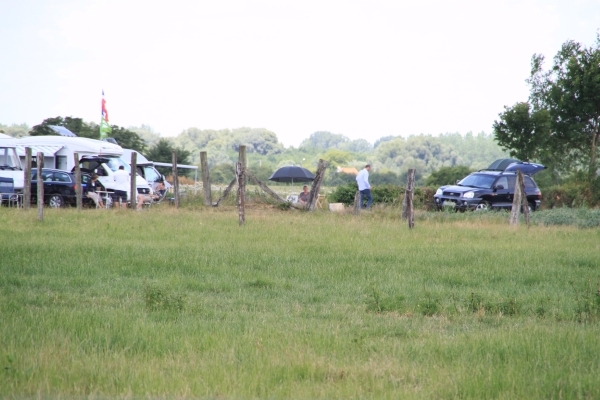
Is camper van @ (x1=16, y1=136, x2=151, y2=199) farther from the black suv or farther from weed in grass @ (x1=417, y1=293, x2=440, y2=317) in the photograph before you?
weed in grass @ (x1=417, y1=293, x2=440, y2=317)

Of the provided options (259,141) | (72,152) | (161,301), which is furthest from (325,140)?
(161,301)

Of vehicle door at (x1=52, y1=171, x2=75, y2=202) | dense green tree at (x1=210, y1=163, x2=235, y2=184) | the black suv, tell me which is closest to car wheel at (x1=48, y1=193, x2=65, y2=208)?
vehicle door at (x1=52, y1=171, x2=75, y2=202)

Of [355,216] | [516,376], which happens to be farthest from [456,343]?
[355,216]

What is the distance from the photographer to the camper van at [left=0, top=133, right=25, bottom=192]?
27.9 meters

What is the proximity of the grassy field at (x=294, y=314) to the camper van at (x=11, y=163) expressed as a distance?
38.5 feet

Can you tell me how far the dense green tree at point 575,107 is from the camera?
3697cm

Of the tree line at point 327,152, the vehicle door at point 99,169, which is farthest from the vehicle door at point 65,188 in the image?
the tree line at point 327,152

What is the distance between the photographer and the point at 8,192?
27.4 metres

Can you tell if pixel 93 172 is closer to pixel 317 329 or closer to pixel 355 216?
pixel 355 216

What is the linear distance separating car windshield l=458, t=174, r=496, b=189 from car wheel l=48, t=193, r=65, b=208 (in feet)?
50.0

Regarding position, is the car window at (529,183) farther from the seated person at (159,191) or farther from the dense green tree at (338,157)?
the dense green tree at (338,157)

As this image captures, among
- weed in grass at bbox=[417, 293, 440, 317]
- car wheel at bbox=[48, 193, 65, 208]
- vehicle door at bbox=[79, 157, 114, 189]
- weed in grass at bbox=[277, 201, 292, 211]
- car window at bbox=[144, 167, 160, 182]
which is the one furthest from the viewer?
car window at bbox=[144, 167, 160, 182]

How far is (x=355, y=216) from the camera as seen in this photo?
2183 cm

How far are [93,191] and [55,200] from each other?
56.5 inches
